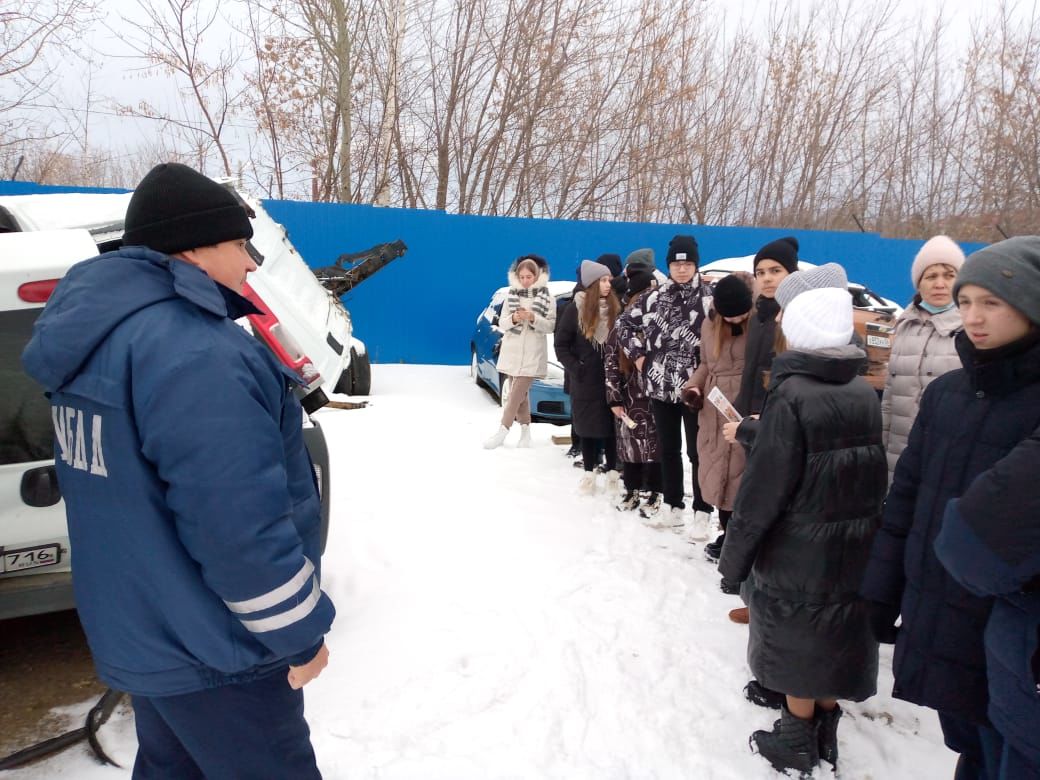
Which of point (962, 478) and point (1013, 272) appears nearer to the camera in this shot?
point (1013, 272)

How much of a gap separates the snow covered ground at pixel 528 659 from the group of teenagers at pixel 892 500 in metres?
0.26

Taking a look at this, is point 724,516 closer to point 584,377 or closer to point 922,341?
point 922,341

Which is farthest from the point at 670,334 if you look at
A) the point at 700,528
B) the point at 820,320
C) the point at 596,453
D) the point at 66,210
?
the point at 66,210

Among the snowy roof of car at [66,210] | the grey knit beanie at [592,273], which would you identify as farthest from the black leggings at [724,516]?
the snowy roof of car at [66,210]

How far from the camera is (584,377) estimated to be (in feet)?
18.2

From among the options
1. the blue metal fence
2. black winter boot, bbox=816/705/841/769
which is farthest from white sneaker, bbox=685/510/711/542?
the blue metal fence

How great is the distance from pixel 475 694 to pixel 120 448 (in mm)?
1968

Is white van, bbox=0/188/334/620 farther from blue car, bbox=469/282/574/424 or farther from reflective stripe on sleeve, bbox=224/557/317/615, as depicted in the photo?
blue car, bbox=469/282/574/424

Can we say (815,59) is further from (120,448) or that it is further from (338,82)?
(120,448)

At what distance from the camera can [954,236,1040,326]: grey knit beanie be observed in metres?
1.76

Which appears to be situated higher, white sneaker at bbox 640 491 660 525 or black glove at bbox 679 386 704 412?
black glove at bbox 679 386 704 412

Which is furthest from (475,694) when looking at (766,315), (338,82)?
(338,82)

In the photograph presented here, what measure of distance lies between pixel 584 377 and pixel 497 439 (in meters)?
1.65

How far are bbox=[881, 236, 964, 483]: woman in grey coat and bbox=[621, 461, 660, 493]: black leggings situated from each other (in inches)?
72.8
